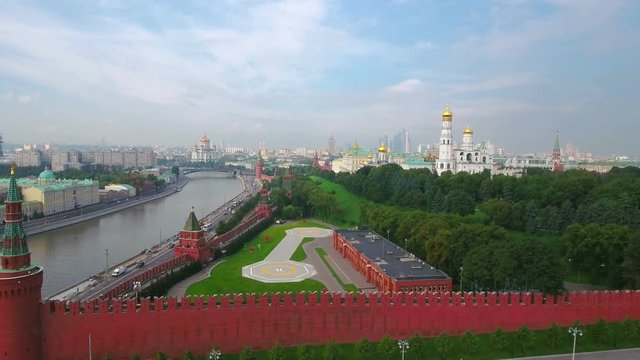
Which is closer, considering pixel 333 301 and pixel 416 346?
pixel 416 346

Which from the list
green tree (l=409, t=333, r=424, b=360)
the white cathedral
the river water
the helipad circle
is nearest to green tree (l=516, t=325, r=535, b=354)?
green tree (l=409, t=333, r=424, b=360)

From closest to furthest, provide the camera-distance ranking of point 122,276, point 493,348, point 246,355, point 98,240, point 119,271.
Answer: point 246,355 → point 493,348 → point 122,276 → point 119,271 → point 98,240

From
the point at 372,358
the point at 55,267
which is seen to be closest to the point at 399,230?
the point at 372,358

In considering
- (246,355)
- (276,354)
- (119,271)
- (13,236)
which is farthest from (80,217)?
(276,354)

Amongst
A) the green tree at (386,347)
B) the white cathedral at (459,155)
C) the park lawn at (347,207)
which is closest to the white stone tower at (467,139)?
the white cathedral at (459,155)

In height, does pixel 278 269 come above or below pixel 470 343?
below

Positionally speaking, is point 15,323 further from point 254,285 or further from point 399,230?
point 399,230

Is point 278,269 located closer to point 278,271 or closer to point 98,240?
point 278,271

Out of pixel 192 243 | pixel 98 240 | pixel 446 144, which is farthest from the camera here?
pixel 446 144
